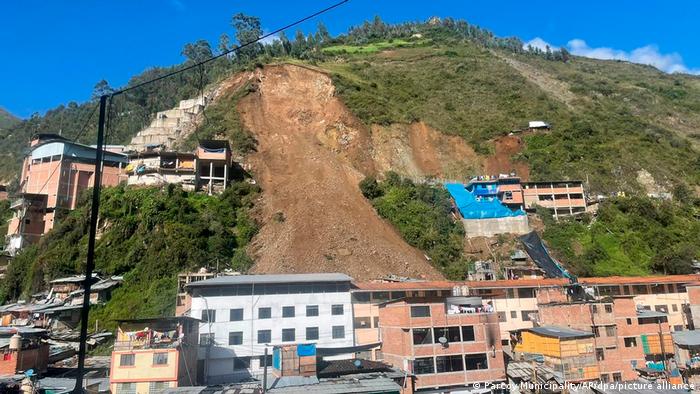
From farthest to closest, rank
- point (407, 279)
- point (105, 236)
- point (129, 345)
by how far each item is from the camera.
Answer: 1. point (105, 236)
2. point (407, 279)
3. point (129, 345)

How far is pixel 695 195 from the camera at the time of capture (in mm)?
53625

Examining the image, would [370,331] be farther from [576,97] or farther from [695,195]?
[576,97]

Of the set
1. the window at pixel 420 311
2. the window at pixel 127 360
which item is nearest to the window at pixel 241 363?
the window at pixel 127 360

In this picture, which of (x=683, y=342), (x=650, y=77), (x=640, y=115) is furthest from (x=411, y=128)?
(x=650, y=77)

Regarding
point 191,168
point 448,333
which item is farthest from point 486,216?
point 191,168

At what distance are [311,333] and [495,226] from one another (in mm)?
24196

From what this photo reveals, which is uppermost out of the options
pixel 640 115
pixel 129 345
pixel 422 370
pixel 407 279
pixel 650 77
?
pixel 650 77

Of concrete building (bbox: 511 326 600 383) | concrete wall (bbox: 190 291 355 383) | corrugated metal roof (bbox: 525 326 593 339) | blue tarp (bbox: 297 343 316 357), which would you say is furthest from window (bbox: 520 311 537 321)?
blue tarp (bbox: 297 343 316 357)

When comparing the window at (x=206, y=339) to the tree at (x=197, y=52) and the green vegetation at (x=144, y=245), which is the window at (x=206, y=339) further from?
the tree at (x=197, y=52)

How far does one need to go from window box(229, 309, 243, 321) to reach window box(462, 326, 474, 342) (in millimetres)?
13135

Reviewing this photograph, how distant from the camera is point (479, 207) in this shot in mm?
46938

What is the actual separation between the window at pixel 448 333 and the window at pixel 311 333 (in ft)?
27.1

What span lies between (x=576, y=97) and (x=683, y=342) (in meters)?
59.0

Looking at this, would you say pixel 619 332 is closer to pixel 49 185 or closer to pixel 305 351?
pixel 305 351
